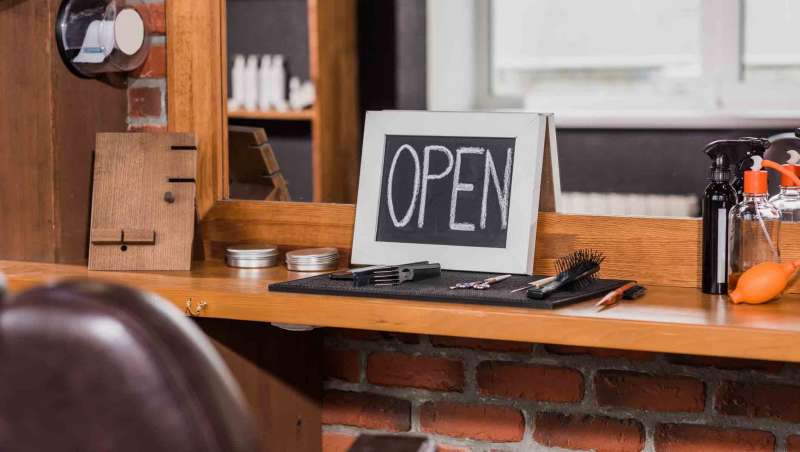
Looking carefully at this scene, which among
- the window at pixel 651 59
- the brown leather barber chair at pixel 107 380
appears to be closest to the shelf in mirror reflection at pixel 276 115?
the window at pixel 651 59

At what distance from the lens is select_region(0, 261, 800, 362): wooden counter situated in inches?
56.1

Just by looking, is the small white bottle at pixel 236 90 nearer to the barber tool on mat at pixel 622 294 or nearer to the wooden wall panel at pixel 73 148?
the wooden wall panel at pixel 73 148

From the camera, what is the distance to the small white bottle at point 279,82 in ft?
7.86

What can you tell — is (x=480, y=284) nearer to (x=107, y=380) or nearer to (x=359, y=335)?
(x=359, y=335)

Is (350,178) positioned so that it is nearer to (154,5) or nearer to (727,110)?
(154,5)

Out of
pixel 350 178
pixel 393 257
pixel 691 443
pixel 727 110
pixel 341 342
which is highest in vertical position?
pixel 727 110

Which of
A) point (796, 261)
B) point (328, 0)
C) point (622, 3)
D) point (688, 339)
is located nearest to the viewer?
point (688, 339)

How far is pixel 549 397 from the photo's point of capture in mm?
1960

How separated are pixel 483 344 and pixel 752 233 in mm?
538

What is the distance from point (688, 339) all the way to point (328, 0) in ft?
4.48

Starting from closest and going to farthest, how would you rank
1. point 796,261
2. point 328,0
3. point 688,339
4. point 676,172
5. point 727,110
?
point 688,339, point 796,261, point 328,0, point 676,172, point 727,110

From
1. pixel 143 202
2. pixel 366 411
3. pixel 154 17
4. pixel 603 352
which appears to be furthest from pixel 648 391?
pixel 154 17

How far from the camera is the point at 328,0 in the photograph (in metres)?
2.50

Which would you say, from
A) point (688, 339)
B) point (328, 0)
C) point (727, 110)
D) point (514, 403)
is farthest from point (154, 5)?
point (727, 110)
